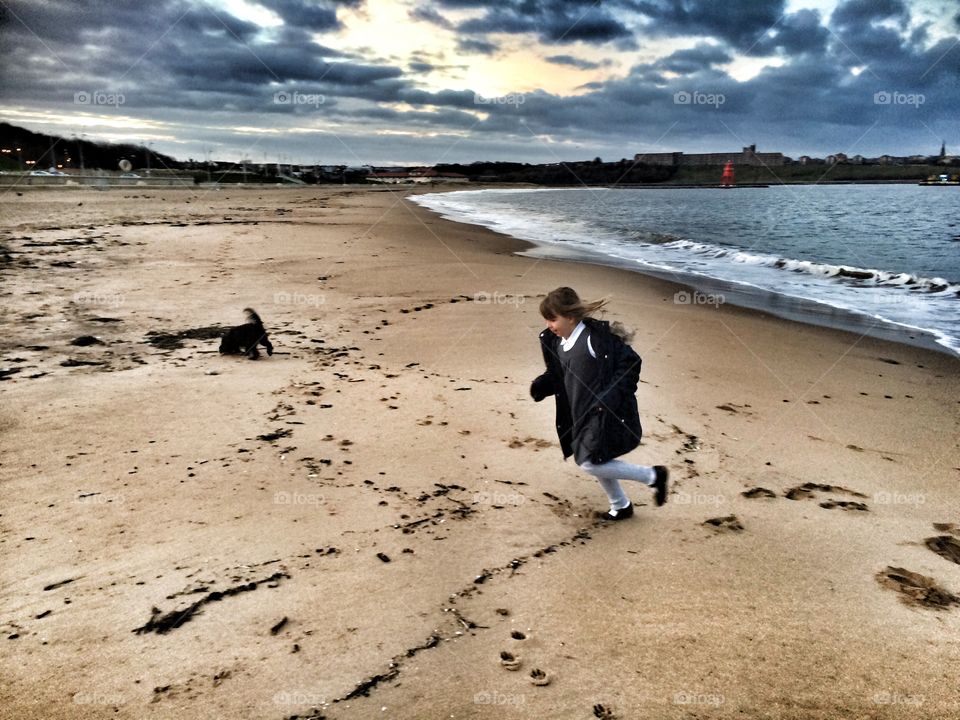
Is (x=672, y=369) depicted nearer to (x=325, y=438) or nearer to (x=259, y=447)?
(x=325, y=438)

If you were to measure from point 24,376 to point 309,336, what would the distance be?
124 inches

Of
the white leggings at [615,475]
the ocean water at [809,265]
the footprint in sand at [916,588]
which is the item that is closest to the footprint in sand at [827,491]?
the footprint in sand at [916,588]

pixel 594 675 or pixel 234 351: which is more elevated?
pixel 234 351

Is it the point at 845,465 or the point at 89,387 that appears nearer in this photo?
the point at 845,465

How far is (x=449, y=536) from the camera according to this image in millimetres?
3791

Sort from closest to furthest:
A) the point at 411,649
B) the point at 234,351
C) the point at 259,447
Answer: the point at 411,649
the point at 259,447
the point at 234,351

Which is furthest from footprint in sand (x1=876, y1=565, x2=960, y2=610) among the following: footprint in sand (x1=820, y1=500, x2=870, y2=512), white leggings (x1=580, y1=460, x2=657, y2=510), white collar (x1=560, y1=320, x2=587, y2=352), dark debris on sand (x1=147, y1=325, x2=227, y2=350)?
dark debris on sand (x1=147, y1=325, x2=227, y2=350)

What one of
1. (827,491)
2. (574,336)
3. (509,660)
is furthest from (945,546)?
(509,660)

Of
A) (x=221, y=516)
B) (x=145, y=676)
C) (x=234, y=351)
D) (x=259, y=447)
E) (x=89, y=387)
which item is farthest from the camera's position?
(x=234, y=351)

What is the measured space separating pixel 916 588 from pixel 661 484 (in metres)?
1.49

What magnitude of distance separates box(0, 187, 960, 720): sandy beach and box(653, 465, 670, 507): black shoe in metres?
0.12

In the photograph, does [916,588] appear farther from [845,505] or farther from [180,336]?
[180,336]

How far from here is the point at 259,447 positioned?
486cm

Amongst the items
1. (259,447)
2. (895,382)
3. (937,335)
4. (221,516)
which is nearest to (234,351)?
(259,447)
